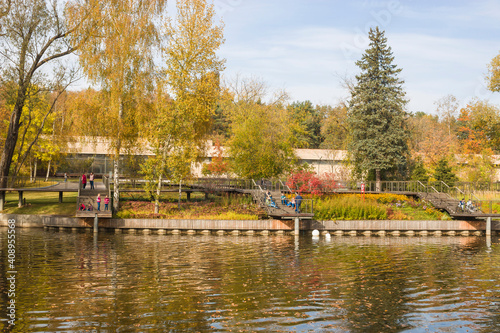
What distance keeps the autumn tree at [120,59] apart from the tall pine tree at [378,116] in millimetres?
24077

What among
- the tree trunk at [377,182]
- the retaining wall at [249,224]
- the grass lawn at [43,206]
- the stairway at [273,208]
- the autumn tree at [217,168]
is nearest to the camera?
the stairway at [273,208]

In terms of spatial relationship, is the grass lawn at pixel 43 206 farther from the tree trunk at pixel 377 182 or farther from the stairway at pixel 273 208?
the tree trunk at pixel 377 182

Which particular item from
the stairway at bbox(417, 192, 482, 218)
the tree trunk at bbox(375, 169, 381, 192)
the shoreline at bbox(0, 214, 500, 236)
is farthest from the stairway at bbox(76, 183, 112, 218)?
the tree trunk at bbox(375, 169, 381, 192)

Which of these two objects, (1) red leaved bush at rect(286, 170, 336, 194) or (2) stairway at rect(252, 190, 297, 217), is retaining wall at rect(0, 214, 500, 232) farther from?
(1) red leaved bush at rect(286, 170, 336, 194)

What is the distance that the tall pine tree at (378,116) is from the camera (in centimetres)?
4869

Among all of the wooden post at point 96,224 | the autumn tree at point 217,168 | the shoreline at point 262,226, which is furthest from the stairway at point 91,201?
the autumn tree at point 217,168

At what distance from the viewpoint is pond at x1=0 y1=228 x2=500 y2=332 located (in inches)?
482

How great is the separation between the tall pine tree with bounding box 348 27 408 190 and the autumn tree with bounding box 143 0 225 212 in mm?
19513

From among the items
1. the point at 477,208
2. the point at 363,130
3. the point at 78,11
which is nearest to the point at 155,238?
the point at 78,11

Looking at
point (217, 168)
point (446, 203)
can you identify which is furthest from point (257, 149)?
point (446, 203)

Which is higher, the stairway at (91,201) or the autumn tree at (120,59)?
the autumn tree at (120,59)

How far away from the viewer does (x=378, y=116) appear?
48.9 m

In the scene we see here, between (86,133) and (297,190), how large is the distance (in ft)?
Answer: 55.1

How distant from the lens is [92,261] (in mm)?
20859
